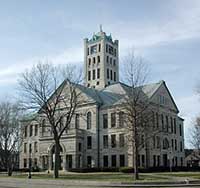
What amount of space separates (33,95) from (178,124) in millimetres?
46317

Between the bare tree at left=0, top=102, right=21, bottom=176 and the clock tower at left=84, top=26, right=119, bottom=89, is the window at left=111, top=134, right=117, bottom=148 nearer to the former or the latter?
the bare tree at left=0, top=102, right=21, bottom=176

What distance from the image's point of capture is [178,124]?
8475cm

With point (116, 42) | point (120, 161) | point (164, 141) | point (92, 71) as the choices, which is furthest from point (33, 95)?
point (116, 42)

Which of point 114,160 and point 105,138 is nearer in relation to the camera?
point 114,160

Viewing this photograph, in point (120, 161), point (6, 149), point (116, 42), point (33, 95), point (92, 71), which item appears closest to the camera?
point (33, 95)

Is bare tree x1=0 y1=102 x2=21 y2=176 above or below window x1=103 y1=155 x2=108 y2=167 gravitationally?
above

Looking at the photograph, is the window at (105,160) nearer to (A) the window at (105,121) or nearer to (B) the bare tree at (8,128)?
(A) the window at (105,121)

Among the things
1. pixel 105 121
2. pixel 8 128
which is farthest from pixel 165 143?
pixel 8 128

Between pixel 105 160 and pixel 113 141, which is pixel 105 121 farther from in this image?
pixel 105 160

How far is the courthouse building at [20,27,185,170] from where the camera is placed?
6994 centimetres

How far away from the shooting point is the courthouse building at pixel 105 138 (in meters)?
69.9

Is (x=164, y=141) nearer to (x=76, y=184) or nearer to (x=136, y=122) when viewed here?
(x=136, y=122)

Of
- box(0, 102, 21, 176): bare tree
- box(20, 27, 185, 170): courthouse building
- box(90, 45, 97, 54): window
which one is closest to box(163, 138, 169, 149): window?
box(20, 27, 185, 170): courthouse building

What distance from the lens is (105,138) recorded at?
72500mm
